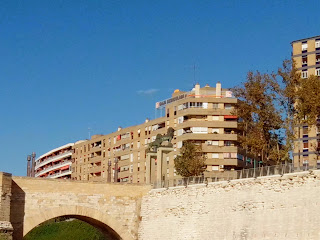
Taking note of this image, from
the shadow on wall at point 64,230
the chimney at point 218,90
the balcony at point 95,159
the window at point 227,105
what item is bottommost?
the shadow on wall at point 64,230

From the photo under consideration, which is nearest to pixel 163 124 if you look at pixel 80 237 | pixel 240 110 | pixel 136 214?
pixel 80 237

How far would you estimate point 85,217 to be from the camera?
4591 cm

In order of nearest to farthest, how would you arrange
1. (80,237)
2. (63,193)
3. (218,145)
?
(63,193) < (80,237) < (218,145)

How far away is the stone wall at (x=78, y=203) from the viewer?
43.0m

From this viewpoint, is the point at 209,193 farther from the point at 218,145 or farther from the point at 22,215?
the point at 218,145

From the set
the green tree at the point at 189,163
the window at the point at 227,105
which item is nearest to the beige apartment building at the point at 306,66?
the window at the point at 227,105

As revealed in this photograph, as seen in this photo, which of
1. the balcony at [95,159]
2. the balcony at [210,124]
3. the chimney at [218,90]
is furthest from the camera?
the balcony at [95,159]

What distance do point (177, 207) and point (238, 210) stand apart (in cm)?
592

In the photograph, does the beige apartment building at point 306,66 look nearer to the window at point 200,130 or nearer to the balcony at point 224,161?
the balcony at point 224,161

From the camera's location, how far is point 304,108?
46.6 meters

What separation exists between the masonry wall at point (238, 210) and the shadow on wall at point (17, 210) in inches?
314

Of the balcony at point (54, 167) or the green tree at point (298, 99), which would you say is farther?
the balcony at point (54, 167)

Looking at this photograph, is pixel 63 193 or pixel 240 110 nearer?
pixel 63 193

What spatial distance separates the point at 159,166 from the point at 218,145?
1223 inches
